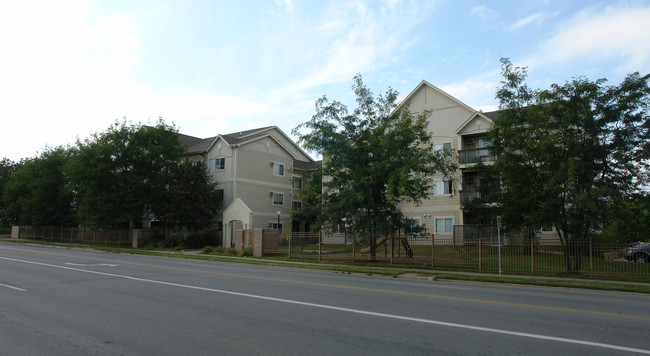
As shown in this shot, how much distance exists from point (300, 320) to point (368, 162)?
1557 centimetres

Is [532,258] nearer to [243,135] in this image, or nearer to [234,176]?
[234,176]

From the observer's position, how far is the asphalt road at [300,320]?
20.0 feet

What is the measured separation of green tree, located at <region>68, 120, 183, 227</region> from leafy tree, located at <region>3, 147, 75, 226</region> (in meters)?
9.99

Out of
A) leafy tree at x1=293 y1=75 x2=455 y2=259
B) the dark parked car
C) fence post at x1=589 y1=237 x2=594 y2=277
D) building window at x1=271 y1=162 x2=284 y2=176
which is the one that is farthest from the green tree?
the dark parked car

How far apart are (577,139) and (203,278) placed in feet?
53.3

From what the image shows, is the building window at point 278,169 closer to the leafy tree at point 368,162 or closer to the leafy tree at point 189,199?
the leafy tree at point 189,199

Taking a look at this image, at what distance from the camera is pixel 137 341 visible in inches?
249

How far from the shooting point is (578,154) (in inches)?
728

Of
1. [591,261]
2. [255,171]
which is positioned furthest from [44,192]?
[591,261]

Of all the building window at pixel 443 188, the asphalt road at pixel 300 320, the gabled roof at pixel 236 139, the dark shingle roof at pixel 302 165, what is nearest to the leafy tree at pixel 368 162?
the asphalt road at pixel 300 320

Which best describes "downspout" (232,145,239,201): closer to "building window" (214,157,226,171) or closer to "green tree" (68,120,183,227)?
"building window" (214,157,226,171)

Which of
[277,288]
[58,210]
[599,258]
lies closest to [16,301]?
[277,288]

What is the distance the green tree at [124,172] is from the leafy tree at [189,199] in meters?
1.15

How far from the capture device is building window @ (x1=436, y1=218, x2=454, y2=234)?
34969 millimetres
